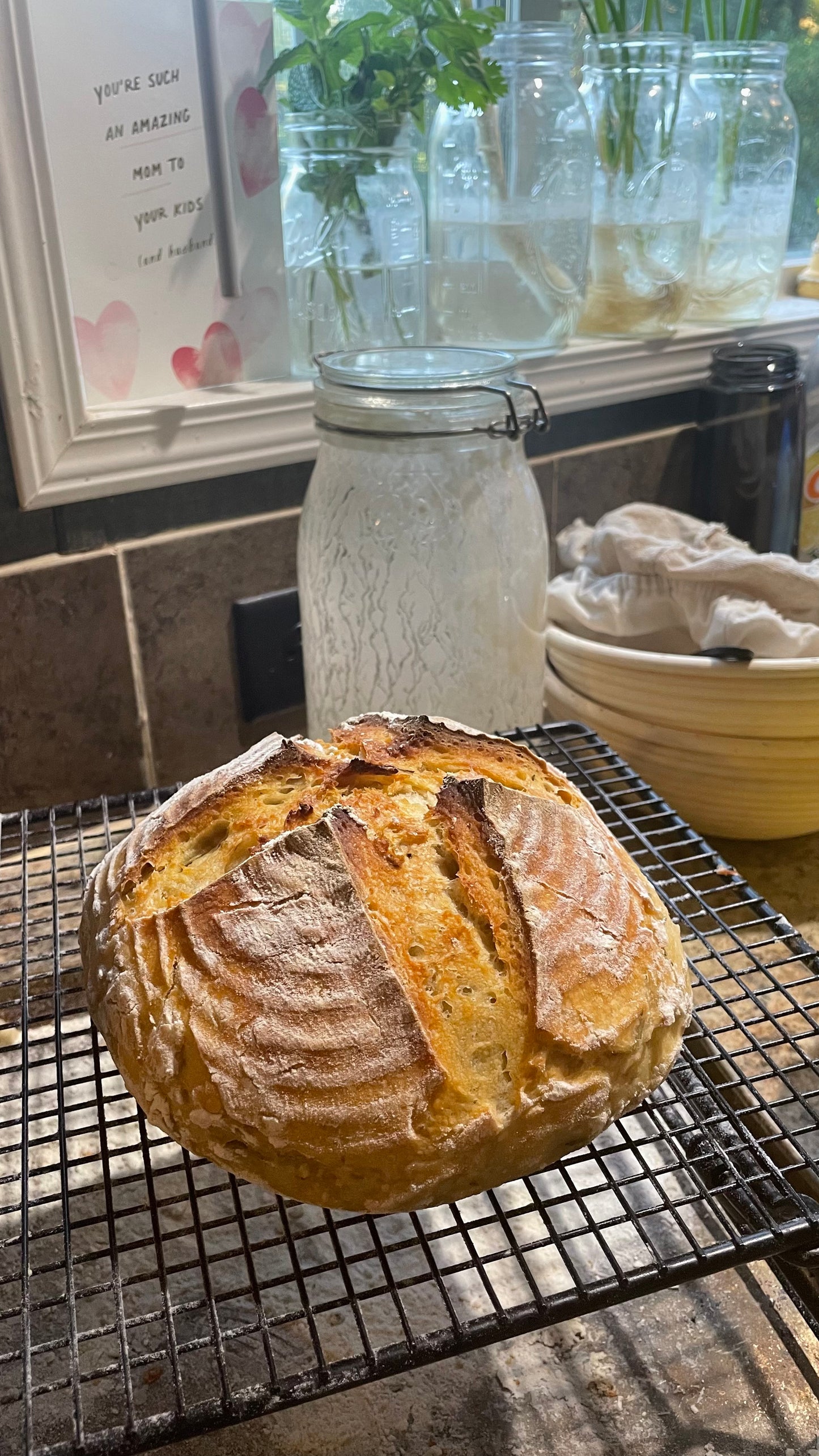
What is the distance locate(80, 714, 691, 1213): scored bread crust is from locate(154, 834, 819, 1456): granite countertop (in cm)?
18

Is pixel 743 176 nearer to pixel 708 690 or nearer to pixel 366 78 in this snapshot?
pixel 366 78

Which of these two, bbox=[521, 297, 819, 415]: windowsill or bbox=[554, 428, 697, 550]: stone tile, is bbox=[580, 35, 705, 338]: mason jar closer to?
bbox=[521, 297, 819, 415]: windowsill

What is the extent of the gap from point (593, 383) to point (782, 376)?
8.3 inches

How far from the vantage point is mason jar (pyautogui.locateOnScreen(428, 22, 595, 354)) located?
43.4 inches

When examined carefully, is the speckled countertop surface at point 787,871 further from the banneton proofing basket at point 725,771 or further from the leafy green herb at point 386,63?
the leafy green herb at point 386,63

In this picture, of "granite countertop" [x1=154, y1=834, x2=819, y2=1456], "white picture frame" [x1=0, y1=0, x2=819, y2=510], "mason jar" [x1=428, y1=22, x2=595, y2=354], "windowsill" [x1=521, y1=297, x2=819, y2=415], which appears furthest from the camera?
"windowsill" [x1=521, y1=297, x2=819, y2=415]

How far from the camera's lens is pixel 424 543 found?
915mm

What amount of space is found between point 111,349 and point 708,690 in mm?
612

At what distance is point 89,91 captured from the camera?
35.2 inches

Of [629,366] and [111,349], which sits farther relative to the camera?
[629,366]

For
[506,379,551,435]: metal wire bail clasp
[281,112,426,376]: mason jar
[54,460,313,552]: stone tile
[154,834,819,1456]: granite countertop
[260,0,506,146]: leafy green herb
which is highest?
[260,0,506,146]: leafy green herb

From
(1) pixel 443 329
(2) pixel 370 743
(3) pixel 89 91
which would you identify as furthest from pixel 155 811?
(1) pixel 443 329

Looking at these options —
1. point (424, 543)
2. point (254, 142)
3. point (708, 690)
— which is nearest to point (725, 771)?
point (708, 690)

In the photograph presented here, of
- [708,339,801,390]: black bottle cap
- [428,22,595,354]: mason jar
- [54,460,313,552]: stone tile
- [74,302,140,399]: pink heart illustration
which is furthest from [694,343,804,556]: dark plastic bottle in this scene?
[74,302,140,399]: pink heart illustration
